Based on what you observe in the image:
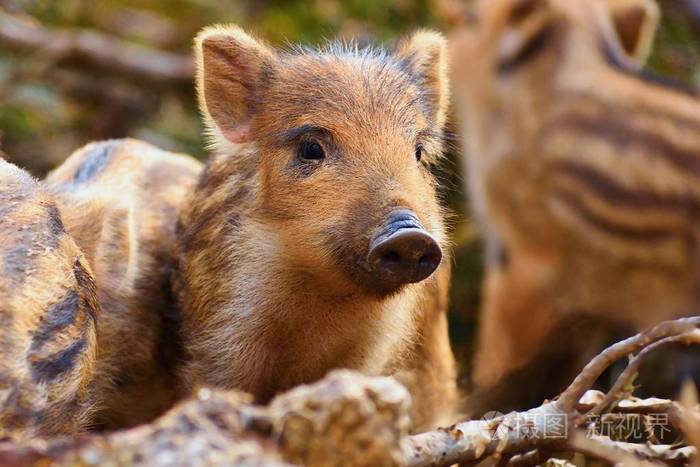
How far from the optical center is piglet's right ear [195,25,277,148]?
11.7 ft

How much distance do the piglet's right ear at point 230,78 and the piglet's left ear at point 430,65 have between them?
0.47m

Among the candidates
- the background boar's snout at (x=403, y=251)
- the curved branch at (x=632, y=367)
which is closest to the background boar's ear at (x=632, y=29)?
the background boar's snout at (x=403, y=251)

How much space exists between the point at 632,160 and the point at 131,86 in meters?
3.19

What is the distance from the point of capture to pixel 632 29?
7879 millimetres

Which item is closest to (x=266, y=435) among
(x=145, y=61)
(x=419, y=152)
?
(x=419, y=152)

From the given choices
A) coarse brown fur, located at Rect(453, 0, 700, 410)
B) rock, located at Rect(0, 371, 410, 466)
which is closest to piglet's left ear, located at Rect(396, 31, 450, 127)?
rock, located at Rect(0, 371, 410, 466)

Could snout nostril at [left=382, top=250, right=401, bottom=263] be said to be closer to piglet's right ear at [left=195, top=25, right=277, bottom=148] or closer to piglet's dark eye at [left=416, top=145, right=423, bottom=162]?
piglet's dark eye at [left=416, top=145, right=423, bottom=162]

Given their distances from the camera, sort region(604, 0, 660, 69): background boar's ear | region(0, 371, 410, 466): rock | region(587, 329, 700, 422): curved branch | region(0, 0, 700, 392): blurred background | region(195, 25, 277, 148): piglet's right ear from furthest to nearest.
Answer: region(604, 0, 660, 69): background boar's ear, region(0, 0, 700, 392): blurred background, region(195, 25, 277, 148): piglet's right ear, region(587, 329, 700, 422): curved branch, region(0, 371, 410, 466): rock

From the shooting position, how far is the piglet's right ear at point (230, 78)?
3570 millimetres

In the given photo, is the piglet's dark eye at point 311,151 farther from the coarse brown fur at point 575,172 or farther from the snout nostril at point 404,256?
the coarse brown fur at point 575,172

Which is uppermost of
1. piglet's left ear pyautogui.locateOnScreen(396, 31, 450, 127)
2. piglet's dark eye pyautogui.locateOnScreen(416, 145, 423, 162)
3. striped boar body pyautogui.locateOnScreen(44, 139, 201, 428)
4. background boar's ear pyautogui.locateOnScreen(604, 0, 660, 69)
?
background boar's ear pyautogui.locateOnScreen(604, 0, 660, 69)

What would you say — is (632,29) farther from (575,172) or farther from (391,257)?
(391,257)

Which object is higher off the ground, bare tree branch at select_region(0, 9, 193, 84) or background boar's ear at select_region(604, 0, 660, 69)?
background boar's ear at select_region(604, 0, 660, 69)

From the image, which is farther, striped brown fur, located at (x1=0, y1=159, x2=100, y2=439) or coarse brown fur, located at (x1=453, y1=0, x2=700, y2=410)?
coarse brown fur, located at (x1=453, y1=0, x2=700, y2=410)
